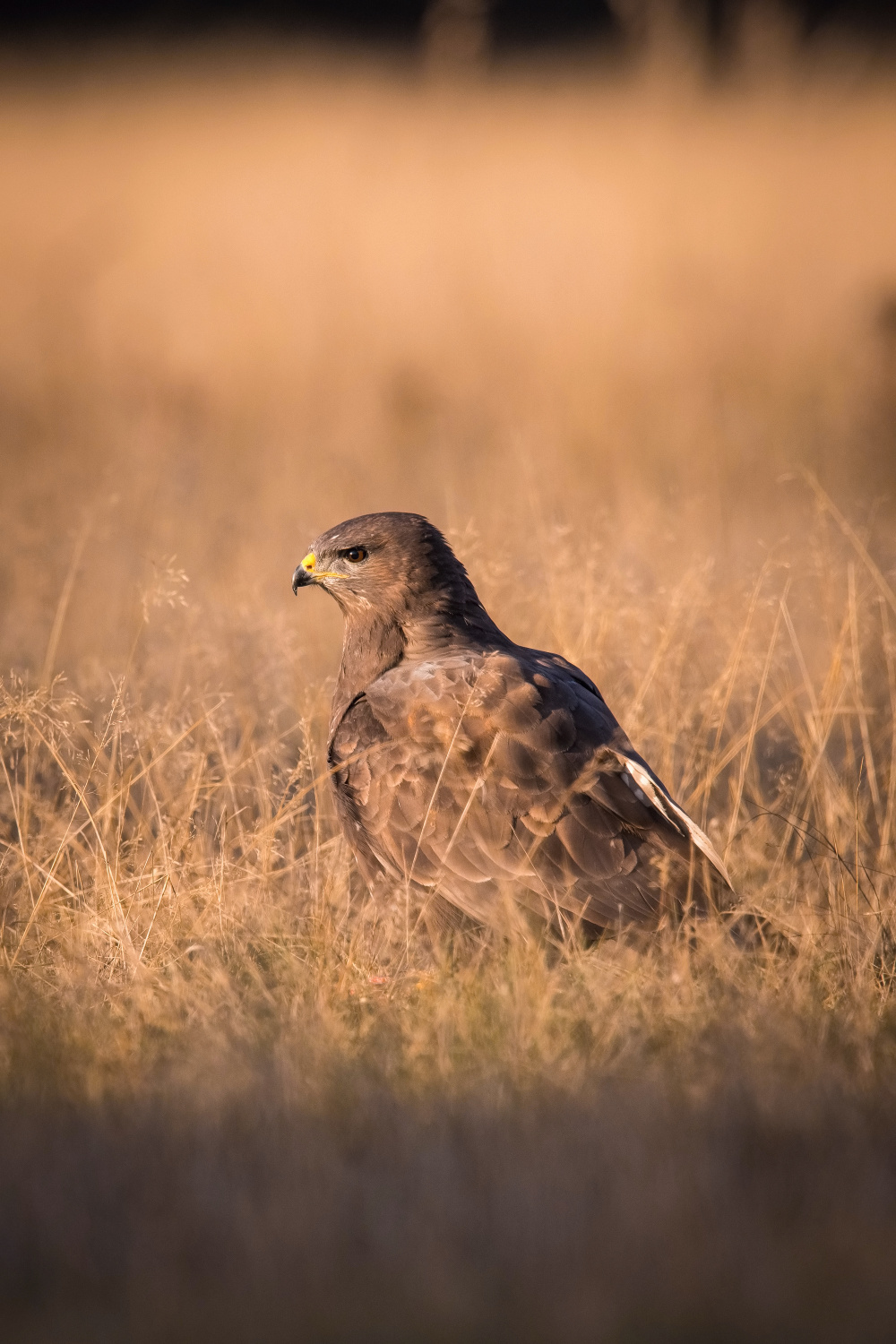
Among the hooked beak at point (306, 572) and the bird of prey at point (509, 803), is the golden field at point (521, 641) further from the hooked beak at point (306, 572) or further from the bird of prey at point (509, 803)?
the hooked beak at point (306, 572)

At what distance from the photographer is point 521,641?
552cm

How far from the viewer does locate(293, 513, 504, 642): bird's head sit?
436 cm

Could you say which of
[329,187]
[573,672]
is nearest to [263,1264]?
[573,672]

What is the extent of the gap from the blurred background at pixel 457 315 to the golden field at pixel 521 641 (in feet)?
0.19

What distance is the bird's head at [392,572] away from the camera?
14.3 ft

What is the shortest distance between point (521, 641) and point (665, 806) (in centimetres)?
186

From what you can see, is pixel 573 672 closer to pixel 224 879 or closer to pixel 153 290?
pixel 224 879

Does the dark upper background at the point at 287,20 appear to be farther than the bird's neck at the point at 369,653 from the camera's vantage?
Yes

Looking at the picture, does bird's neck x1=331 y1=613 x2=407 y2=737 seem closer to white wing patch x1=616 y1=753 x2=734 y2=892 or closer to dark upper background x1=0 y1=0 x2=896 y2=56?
white wing patch x1=616 y1=753 x2=734 y2=892

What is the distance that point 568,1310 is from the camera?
6.71 feet

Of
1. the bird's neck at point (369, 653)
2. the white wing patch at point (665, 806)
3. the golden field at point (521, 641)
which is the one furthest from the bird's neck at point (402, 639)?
the white wing patch at point (665, 806)

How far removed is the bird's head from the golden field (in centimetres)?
43

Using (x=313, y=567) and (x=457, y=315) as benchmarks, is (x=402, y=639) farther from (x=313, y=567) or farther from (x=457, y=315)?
(x=457, y=315)

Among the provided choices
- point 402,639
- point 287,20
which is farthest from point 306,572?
point 287,20
